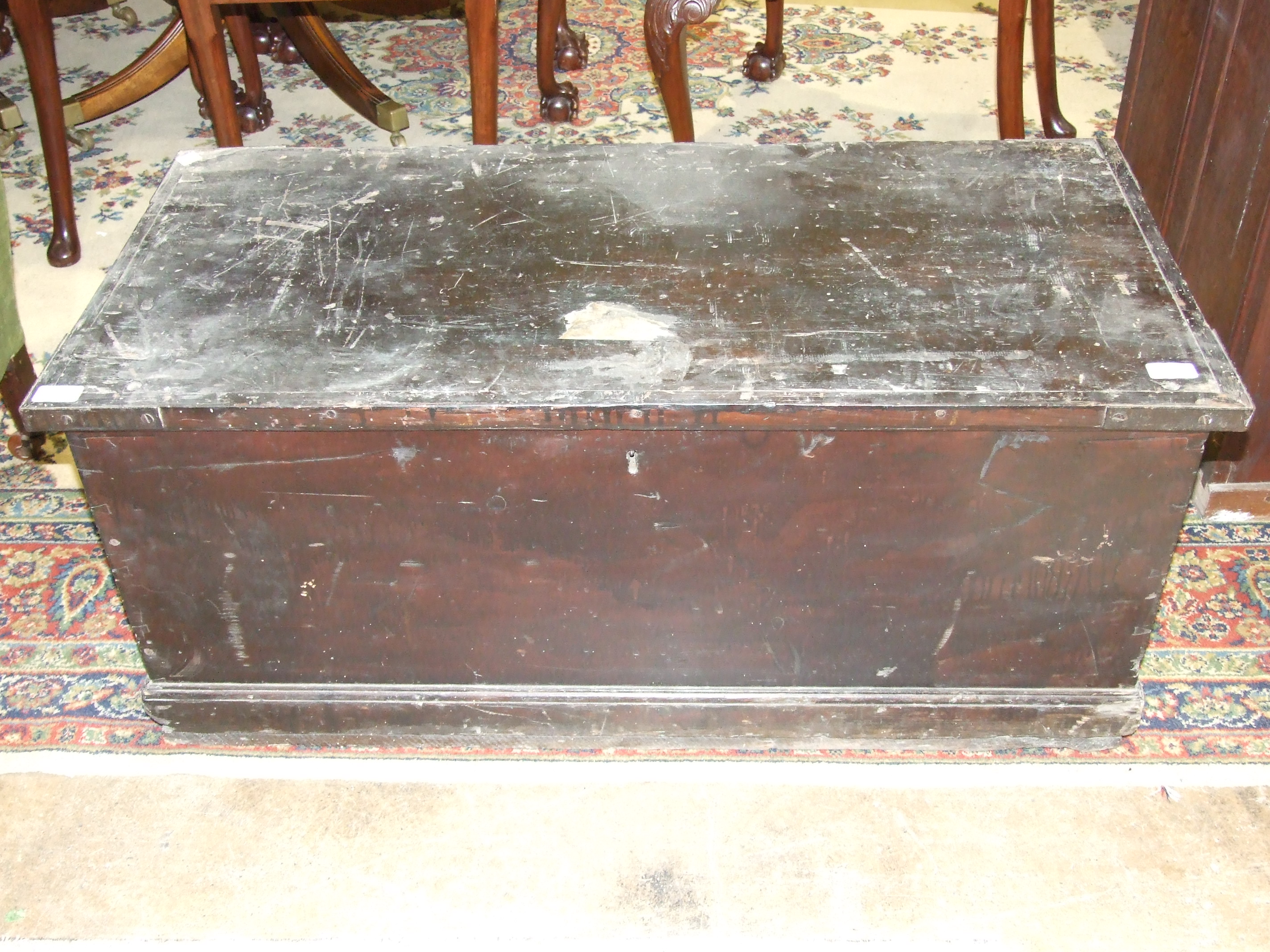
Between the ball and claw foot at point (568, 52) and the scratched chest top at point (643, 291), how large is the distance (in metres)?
1.42

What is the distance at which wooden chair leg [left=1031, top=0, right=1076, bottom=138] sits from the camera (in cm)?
244

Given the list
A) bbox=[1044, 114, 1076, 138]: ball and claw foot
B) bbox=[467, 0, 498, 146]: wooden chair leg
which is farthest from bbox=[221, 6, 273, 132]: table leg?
bbox=[1044, 114, 1076, 138]: ball and claw foot

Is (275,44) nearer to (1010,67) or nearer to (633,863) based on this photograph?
(1010,67)

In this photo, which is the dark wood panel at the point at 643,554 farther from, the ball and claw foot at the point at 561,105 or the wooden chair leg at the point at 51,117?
the ball and claw foot at the point at 561,105

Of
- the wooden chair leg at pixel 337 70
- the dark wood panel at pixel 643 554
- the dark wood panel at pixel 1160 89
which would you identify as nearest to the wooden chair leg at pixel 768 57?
the wooden chair leg at pixel 337 70

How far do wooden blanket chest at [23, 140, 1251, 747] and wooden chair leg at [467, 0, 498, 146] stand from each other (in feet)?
1.95

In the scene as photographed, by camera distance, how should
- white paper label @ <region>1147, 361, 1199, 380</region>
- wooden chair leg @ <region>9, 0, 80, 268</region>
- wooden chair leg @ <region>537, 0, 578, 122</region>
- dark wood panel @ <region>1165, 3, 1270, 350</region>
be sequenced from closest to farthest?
white paper label @ <region>1147, 361, 1199, 380</region> < dark wood panel @ <region>1165, 3, 1270, 350</region> < wooden chair leg @ <region>9, 0, 80, 268</region> < wooden chair leg @ <region>537, 0, 578, 122</region>

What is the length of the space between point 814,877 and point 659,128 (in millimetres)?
1831

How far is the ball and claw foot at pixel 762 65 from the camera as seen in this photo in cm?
290

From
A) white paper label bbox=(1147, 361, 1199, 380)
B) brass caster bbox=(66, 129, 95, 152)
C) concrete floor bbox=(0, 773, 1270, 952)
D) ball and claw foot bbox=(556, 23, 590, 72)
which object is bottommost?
concrete floor bbox=(0, 773, 1270, 952)

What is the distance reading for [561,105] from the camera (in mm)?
2754

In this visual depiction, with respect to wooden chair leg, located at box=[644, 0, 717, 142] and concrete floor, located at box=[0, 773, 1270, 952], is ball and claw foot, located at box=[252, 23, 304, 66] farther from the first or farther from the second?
concrete floor, located at box=[0, 773, 1270, 952]

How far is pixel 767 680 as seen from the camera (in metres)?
1.50

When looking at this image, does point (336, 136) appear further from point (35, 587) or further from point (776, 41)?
point (35, 587)
